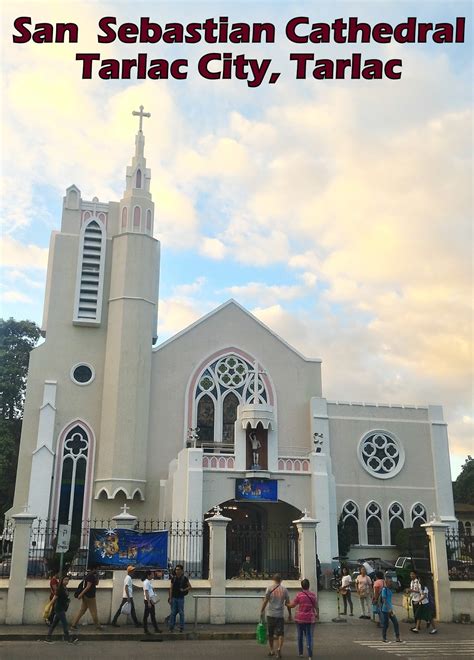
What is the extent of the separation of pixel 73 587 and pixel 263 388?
1679 centimetres

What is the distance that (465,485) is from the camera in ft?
204

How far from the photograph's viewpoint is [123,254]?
1286 inches

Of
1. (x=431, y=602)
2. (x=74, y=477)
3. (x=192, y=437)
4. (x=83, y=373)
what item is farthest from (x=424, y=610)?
(x=83, y=373)

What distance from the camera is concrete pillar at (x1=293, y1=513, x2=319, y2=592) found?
17938 mm

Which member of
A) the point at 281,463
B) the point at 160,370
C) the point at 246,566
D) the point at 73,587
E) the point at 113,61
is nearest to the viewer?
the point at 113,61

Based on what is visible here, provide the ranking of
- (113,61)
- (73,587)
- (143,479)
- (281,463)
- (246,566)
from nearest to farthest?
1. (113,61)
2. (73,587)
3. (246,566)
4. (281,463)
5. (143,479)

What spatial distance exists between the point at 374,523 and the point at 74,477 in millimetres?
13817

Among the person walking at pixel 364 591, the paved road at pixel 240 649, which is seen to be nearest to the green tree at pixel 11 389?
the person walking at pixel 364 591

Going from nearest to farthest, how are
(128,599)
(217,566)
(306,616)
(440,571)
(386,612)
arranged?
1. (306,616)
2. (386,612)
3. (128,599)
4. (217,566)
5. (440,571)

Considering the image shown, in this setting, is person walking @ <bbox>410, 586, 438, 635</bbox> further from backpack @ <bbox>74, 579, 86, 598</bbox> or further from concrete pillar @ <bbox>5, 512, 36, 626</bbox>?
concrete pillar @ <bbox>5, 512, 36, 626</bbox>

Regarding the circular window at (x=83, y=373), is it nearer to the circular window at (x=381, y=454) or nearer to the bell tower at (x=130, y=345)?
the bell tower at (x=130, y=345)

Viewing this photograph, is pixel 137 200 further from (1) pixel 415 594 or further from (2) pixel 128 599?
(1) pixel 415 594

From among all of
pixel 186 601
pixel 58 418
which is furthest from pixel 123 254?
pixel 186 601

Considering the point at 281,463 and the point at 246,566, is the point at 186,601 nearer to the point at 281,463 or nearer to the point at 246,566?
the point at 246,566
